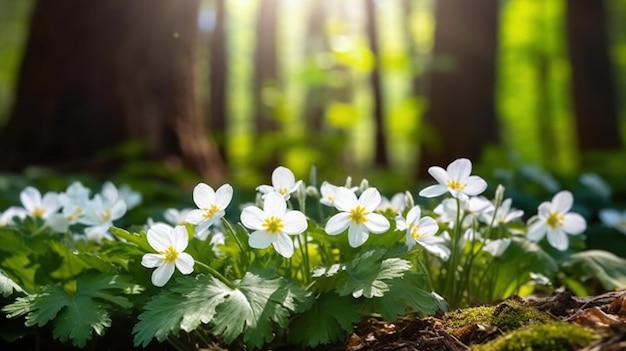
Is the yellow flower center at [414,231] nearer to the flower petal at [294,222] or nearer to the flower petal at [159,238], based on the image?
the flower petal at [294,222]

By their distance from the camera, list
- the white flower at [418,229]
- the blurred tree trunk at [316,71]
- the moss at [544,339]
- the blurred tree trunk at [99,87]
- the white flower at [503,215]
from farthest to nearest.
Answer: the blurred tree trunk at [316,71] < the blurred tree trunk at [99,87] < the white flower at [503,215] < the white flower at [418,229] < the moss at [544,339]

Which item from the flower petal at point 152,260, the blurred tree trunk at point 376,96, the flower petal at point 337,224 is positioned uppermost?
the flower petal at point 337,224

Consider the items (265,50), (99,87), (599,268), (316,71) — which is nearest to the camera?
(599,268)

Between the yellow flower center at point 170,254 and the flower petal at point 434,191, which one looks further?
the flower petal at point 434,191

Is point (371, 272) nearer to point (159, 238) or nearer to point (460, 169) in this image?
point (460, 169)

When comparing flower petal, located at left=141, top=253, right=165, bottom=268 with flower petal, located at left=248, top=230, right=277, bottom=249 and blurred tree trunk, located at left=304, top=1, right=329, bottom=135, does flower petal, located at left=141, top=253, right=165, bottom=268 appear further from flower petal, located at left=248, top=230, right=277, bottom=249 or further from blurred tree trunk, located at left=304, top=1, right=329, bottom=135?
blurred tree trunk, located at left=304, top=1, right=329, bottom=135

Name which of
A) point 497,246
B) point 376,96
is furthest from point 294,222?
point 376,96

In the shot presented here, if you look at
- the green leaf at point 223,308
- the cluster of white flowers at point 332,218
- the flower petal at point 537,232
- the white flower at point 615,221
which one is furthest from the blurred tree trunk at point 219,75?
the green leaf at point 223,308
